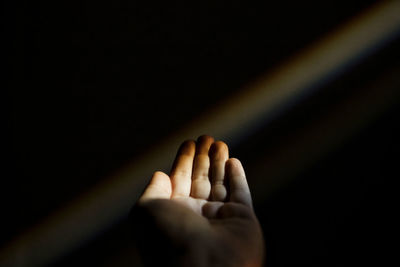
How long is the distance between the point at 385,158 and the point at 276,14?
2.19 feet

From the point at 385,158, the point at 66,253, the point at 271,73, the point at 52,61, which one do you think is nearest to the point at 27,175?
the point at 66,253

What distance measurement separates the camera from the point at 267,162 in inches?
32.1

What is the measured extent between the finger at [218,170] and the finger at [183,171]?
0.22ft

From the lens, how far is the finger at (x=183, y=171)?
62 cm

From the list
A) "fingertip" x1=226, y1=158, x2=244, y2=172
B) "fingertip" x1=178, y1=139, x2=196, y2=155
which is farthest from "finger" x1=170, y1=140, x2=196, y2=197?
"fingertip" x1=226, y1=158, x2=244, y2=172

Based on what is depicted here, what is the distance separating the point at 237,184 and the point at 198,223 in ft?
0.57

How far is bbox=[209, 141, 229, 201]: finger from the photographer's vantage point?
24.5 inches

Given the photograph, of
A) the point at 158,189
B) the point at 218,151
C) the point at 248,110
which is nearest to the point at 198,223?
the point at 158,189

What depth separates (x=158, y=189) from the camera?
0.56 m

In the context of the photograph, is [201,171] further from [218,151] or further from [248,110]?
[248,110]

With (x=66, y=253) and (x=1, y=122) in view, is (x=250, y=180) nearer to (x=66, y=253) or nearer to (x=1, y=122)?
(x=66, y=253)

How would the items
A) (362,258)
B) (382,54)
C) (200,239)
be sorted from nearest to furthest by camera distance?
(200,239) < (362,258) < (382,54)

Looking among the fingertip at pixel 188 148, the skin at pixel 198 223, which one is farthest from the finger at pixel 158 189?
the fingertip at pixel 188 148

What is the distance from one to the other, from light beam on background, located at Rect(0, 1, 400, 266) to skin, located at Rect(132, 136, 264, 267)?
0.84ft
